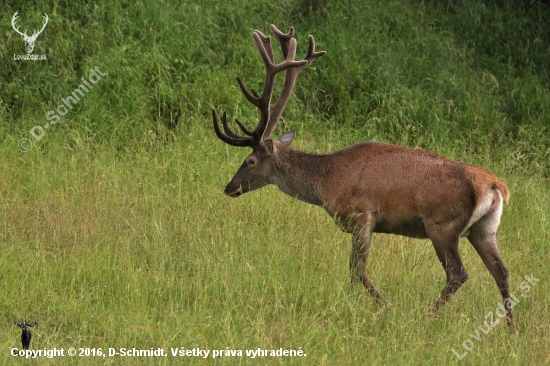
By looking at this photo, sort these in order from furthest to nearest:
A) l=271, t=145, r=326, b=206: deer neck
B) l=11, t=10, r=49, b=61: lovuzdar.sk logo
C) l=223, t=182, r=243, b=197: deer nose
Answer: l=11, t=10, r=49, b=61: lovuzdar.sk logo
l=223, t=182, r=243, b=197: deer nose
l=271, t=145, r=326, b=206: deer neck

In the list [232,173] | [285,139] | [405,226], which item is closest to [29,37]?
[232,173]

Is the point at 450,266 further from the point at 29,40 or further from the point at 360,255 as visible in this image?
the point at 29,40

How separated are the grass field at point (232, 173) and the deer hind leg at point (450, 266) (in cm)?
11

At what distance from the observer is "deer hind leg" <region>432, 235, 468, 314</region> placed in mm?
6445

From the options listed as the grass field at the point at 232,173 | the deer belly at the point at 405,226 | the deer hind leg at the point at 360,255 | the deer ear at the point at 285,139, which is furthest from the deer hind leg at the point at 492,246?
the deer ear at the point at 285,139

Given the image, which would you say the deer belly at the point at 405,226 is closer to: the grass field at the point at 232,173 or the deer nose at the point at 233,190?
the grass field at the point at 232,173

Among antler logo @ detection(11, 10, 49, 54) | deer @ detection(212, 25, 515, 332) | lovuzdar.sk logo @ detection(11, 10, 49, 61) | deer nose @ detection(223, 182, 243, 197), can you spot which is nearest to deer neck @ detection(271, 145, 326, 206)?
deer @ detection(212, 25, 515, 332)

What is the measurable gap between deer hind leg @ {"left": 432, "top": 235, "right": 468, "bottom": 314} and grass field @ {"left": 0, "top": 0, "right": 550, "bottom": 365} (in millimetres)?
110

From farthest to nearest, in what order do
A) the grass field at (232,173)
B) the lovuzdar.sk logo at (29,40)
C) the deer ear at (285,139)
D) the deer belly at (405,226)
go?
the lovuzdar.sk logo at (29,40)
the deer ear at (285,139)
the deer belly at (405,226)
the grass field at (232,173)

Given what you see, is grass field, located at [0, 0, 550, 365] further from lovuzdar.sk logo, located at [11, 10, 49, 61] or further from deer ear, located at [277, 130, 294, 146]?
deer ear, located at [277, 130, 294, 146]

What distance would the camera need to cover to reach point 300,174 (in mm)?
7262

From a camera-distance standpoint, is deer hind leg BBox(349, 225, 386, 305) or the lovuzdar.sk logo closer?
deer hind leg BBox(349, 225, 386, 305)

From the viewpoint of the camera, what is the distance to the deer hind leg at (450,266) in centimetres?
645

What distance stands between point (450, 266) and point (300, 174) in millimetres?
1458
